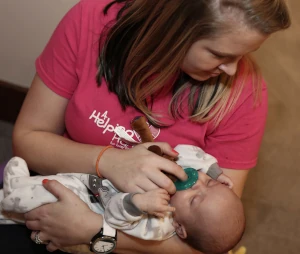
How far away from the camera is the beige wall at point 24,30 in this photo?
1.71 metres

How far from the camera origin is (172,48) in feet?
3.40

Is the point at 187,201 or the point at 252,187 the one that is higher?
the point at 187,201

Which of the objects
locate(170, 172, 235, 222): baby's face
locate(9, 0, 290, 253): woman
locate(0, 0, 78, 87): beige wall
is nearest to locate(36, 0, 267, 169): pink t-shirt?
locate(9, 0, 290, 253): woman

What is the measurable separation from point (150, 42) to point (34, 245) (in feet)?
2.14

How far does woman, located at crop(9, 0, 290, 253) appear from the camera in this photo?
1.08 metres

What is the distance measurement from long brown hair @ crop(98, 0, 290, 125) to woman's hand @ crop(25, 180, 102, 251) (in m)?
0.28

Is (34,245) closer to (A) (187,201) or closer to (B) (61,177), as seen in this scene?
(B) (61,177)

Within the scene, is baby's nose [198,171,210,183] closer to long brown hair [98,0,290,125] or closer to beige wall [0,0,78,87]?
long brown hair [98,0,290,125]

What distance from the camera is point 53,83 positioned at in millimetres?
1187

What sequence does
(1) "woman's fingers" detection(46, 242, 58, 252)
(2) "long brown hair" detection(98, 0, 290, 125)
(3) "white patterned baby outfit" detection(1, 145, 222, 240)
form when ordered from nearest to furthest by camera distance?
(2) "long brown hair" detection(98, 0, 290, 125)
(3) "white patterned baby outfit" detection(1, 145, 222, 240)
(1) "woman's fingers" detection(46, 242, 58, 252)

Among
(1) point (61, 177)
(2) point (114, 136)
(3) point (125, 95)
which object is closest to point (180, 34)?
(3) point (125, 95)

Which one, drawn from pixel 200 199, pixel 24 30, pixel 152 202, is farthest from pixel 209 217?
pixel 24 30

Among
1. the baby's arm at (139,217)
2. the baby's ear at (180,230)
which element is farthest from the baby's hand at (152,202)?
the baby's ear at (180,230)

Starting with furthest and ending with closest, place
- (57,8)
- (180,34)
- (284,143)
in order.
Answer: (284,143) → (57,8) → (180,34)
